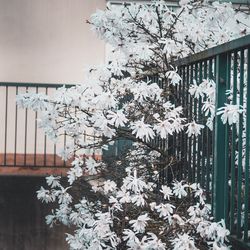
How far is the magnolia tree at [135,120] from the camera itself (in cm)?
376

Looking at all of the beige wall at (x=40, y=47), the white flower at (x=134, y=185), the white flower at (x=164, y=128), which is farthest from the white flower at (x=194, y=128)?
the beige wall at (x=40, y=47)

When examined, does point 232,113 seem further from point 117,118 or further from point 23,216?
point 23,216

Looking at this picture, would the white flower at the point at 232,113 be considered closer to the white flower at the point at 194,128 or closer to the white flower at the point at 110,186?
the white flower at the point at 194,128

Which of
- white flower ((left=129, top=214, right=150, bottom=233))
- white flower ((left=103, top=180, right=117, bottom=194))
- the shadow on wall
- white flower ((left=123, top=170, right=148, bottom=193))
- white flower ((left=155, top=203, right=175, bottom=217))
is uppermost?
white flower ((left=123, top=170, right=148, bottom=193))

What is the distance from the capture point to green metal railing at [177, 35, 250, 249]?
128 inches

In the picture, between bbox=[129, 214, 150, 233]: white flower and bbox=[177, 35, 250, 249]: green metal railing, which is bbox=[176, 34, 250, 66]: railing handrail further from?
bbox=[129, 214, 150, 233]: white flower

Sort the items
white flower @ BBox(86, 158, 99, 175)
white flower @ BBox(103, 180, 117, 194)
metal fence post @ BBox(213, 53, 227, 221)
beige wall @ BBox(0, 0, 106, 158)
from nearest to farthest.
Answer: metal fence post @ BBox(213, 53, 227, 221) → white flower @ BBox(103, 180, 117, 194) → white flower @ BBox(86, 158, 99, 175) → beige wall @ BBox(0, 0, 106, 158)

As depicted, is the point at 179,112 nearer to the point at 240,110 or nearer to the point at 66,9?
the point at 240,110

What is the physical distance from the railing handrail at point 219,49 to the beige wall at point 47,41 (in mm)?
4977

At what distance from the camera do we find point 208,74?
3.86 meters

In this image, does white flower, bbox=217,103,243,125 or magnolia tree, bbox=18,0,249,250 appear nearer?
white flower, bbox=217,103,243,125

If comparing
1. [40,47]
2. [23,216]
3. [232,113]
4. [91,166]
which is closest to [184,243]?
[232,113]

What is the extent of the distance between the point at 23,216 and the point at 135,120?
3.26 m

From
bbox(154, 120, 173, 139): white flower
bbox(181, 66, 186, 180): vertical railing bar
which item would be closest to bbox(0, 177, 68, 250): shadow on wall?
bbox(181, 66, 186, 180): vertical railing bar
